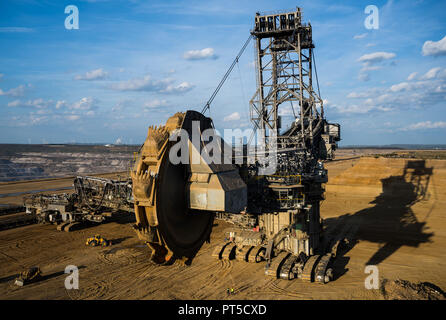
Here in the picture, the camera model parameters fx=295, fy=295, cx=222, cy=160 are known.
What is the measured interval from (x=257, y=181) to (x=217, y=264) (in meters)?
13.2

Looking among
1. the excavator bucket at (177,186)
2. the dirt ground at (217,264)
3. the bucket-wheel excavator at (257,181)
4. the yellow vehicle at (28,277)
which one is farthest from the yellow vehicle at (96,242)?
the excavator bucket at (177,186)

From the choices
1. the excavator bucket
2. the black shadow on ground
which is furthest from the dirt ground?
the excavator bucket

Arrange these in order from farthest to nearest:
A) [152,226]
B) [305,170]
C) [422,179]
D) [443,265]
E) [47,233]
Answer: [422,179] → [47,233] → [443,265] → [305,170] → [152,226]

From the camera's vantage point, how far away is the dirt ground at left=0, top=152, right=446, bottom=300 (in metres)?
20.5

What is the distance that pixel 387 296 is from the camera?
19172mm

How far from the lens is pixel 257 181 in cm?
1551

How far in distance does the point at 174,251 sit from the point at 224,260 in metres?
21.1

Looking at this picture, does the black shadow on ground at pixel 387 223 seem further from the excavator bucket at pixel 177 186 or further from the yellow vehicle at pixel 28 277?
the yellow vehicle at pixel 28 277

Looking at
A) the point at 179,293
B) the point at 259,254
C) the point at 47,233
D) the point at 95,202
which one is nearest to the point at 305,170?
the point at 259,254

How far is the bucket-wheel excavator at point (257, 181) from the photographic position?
641 cm

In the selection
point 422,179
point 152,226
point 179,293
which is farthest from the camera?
point 422,179

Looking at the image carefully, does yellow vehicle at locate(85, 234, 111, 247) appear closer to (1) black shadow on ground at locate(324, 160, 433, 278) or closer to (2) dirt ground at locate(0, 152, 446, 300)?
(2) dirt ground at locate(0, 152, 446, 300)

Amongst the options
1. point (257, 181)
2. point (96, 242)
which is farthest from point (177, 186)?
point (96, 242)

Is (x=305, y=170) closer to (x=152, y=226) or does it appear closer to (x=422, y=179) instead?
(x=152, y=226)
